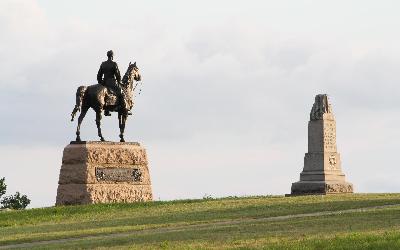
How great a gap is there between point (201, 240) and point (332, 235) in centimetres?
300

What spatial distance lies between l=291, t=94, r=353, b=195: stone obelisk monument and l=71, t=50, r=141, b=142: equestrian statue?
33.0 ft

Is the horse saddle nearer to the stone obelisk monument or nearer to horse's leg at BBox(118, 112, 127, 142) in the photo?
horse's leg at BBox(118, 112, 127, 142)

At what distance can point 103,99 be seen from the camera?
46250 millimetres

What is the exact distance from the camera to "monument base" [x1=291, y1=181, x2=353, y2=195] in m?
52.1

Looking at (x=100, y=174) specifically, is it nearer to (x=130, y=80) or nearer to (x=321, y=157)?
(x=130, y=80)

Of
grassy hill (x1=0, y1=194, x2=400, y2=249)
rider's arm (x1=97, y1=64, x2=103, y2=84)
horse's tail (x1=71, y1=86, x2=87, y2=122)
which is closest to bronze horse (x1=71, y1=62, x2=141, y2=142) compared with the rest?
horse's tail (x1=71, y1=86, x2=87, y2=122)

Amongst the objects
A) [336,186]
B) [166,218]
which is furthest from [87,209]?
[336,186]

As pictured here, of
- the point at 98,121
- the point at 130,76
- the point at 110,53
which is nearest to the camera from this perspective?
the point at 98,121

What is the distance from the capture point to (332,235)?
2559 cm

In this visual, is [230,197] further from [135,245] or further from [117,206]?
[135,245]

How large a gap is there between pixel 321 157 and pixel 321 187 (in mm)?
1845

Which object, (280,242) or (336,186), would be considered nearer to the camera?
(280,242)

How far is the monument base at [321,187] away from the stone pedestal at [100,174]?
8.90m

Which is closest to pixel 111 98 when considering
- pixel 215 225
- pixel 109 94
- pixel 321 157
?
pixel 109 94
